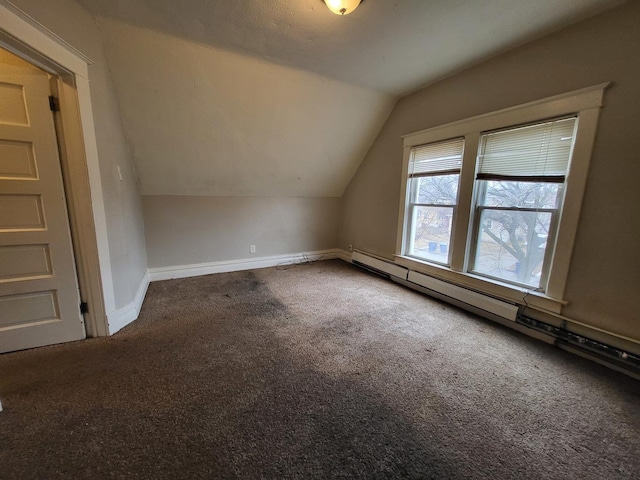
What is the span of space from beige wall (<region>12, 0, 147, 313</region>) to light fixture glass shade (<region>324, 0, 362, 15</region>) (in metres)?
1.72

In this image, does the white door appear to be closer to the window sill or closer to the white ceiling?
the white ceiling

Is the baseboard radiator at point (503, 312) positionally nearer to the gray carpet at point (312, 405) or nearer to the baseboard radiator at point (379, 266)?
the baseboard radiator at point (379, 266)

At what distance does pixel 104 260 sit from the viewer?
2020 mm

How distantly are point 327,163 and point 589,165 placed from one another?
9.38ft

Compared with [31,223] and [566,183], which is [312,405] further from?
[566,183]

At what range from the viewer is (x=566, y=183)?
6.66ft

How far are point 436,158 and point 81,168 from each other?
335cm

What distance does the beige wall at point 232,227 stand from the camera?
344 cm

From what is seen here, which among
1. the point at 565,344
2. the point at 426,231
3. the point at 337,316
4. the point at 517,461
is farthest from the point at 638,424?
the point at 426,231

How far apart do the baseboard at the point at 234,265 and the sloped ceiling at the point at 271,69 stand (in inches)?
41.3

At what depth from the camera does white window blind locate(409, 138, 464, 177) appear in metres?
2.81

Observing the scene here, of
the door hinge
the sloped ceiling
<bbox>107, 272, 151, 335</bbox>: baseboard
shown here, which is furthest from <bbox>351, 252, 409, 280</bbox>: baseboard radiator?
the door hinge

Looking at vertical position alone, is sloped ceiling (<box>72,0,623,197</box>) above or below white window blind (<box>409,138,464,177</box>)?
above

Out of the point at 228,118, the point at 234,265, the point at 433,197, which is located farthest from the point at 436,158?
the point at 234,265
